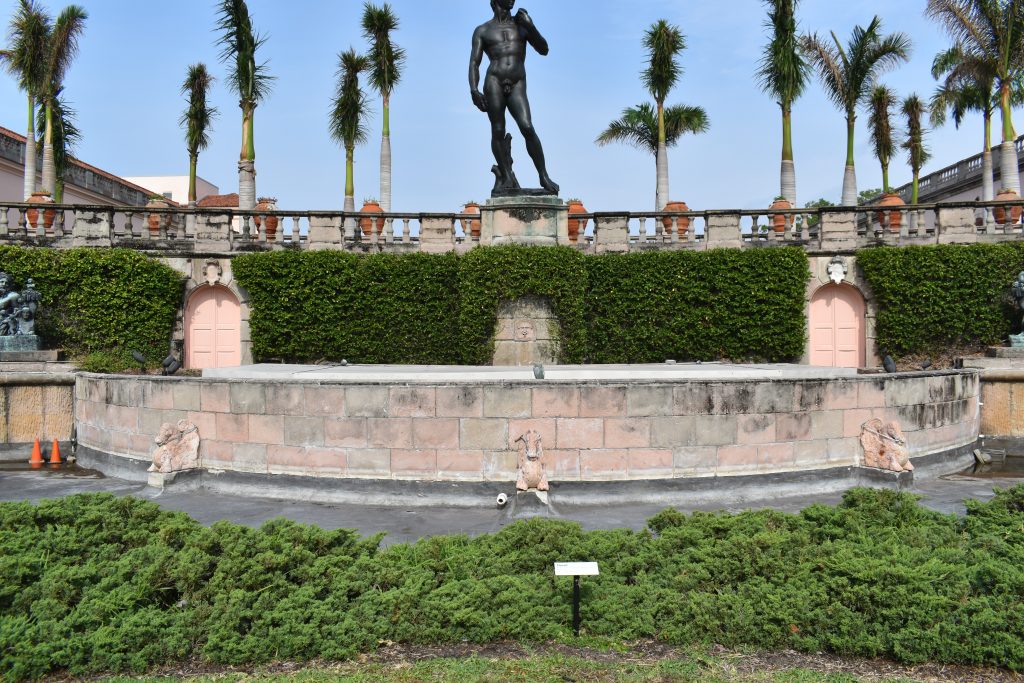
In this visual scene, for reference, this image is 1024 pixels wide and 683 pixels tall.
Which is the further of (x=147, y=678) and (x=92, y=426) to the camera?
(x=92, y=426)

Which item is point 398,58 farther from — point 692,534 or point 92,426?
A: point 692,534

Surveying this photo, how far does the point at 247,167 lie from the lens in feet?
84.7

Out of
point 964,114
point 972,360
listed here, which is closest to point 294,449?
point 972,360

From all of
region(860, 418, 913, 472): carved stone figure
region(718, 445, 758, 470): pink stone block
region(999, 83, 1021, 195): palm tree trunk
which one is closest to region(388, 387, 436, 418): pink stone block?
region(718, 445, 758, 470): pink stone block

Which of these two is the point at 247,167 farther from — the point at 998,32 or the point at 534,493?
the point at 998,32

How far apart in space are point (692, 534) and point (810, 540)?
3.31ft

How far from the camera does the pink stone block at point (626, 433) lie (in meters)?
8.62

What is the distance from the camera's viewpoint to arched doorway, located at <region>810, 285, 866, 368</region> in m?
18.5

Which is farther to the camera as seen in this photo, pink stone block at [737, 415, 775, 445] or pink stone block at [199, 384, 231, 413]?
pink stone block at [199, 384, 231, 413]

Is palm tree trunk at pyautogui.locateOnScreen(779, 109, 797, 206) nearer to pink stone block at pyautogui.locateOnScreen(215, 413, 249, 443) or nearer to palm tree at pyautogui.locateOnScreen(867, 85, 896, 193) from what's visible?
palm tree at pyautogui.locateOnScreen(867, 85, 896, 193)

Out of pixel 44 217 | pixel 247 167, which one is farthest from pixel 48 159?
pixel 44 217

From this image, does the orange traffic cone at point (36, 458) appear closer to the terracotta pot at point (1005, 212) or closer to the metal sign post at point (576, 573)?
the metal sign post at point (576, 573)

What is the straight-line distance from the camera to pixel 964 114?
34.9 meters

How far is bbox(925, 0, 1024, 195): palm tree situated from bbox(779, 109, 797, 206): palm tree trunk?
5330mm
